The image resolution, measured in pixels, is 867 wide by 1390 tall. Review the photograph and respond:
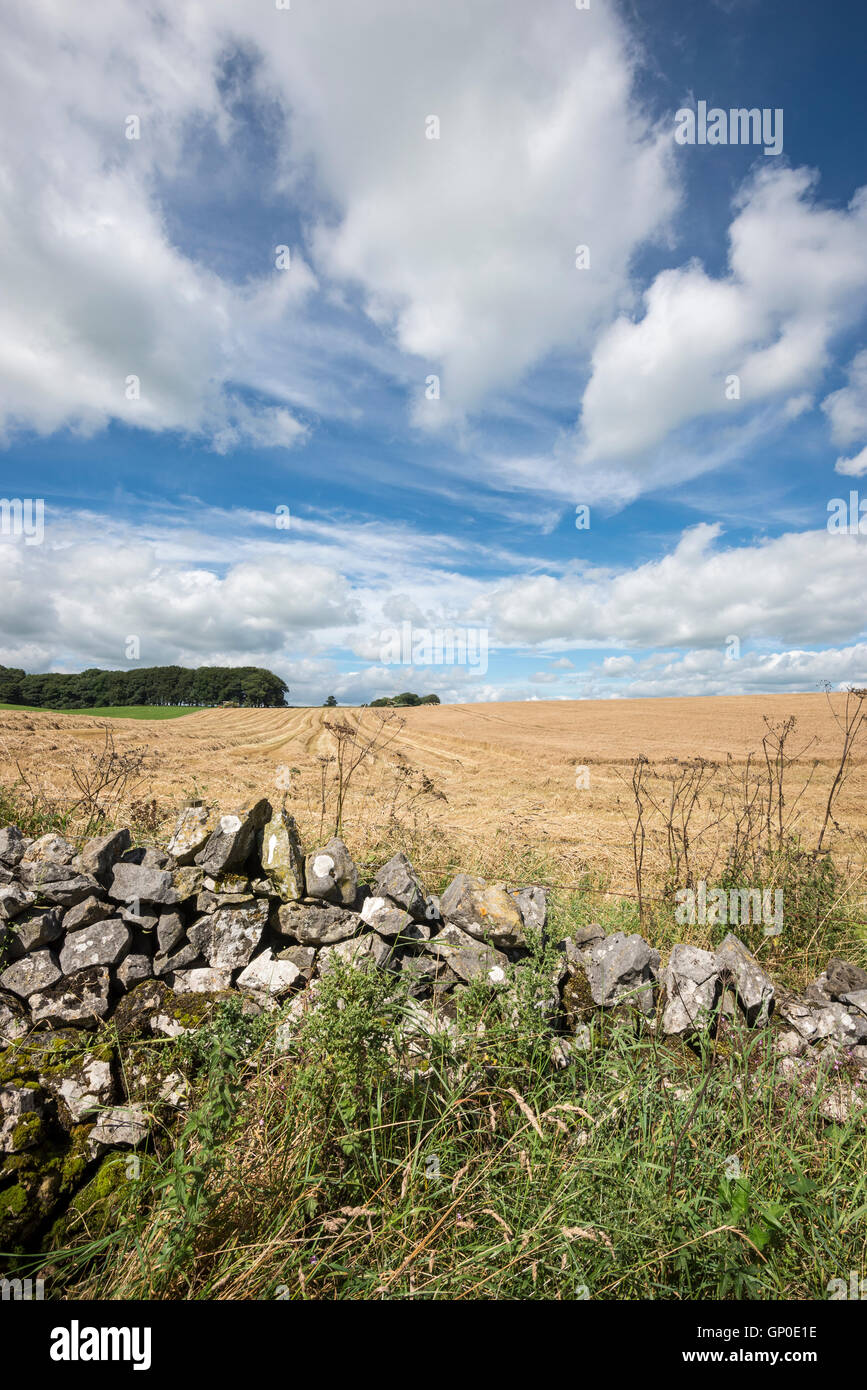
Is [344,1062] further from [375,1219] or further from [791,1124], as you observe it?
[791,1124]

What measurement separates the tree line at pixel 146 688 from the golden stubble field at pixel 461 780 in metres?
53.4

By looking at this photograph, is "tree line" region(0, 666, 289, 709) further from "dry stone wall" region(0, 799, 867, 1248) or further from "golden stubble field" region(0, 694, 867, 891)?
"dry stone wall" region(0, 799, 867, 1248)

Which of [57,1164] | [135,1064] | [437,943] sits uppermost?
[437,943]

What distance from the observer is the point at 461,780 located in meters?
16.7

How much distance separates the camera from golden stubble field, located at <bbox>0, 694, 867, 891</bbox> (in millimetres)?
7797

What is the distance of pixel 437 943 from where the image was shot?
139 inches

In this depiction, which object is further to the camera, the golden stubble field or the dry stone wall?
the golden stubble field

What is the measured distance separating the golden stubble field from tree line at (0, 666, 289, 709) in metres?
53.4

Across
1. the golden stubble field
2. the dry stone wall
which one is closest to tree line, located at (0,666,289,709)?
the golden stubble field

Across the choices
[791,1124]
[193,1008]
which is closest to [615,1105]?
[791,1124]

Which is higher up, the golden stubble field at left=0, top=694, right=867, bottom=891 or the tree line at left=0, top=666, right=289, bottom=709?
A: the tree line at left=0, top=666, right=289, bottom=709

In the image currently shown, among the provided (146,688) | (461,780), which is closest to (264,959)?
(461,780)

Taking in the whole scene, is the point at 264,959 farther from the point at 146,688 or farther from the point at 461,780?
the point at 146,688
